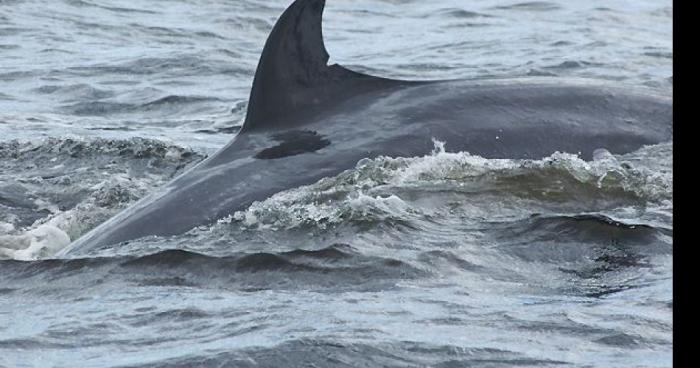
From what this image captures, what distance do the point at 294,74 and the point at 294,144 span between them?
312 mm

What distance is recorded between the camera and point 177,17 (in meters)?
17.8

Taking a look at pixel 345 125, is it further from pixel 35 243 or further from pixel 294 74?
pixel 35 243

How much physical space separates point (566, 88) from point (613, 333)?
111 inches

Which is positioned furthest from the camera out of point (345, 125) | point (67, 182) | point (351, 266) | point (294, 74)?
point (67, 182)

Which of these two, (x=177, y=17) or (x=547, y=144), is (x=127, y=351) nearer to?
(x=547, y=144)

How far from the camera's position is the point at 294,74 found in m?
5.37

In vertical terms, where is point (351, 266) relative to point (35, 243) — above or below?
above

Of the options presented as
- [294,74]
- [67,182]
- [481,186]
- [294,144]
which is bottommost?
[67,182]

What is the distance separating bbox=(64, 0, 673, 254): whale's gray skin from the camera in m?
5.16

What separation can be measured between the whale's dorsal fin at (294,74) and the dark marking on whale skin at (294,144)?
0.07m

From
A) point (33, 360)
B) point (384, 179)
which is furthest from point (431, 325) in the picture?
point (384, 179)

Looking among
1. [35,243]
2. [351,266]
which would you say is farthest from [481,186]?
[35,243]

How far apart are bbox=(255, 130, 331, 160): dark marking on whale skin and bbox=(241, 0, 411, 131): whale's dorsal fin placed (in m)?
0.07

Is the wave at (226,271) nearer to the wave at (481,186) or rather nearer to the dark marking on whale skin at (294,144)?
the wave at (481,186)
